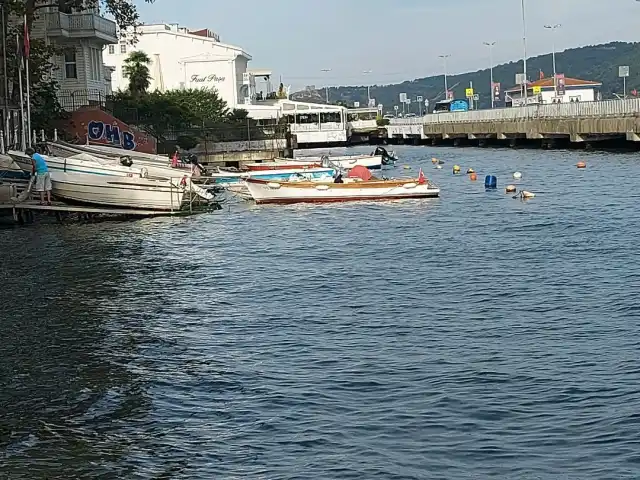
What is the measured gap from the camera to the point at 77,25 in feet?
193

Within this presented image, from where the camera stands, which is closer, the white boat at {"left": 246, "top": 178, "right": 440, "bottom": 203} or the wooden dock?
the wooden dock

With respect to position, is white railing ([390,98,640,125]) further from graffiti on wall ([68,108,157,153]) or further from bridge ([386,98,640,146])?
graffiti on wall ([68,108,157,153])

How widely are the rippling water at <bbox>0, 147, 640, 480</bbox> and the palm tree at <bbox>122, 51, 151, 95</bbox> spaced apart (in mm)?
66438

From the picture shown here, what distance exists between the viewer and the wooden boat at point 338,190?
135 ft

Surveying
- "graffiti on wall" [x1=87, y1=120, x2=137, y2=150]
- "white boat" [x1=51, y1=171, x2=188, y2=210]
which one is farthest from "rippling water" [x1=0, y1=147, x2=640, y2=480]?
"graffiti on wall" [x1=87, y1=120, x2=137, y2=150]

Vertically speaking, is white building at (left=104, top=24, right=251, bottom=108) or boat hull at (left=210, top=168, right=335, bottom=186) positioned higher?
white building at (left=104, top=24, right=251, bottom=108)

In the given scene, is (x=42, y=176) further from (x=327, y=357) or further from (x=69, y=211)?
(x=327, y=357)

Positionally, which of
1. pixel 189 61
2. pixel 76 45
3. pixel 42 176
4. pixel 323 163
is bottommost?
pixel 323 163

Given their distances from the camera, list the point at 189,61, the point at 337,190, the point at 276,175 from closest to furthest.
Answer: the point at 337,190 < the point at 276,175 < the point at 189,61

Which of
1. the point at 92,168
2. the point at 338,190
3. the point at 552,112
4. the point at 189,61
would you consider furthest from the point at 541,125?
the point at 92,168

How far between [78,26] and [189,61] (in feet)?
182

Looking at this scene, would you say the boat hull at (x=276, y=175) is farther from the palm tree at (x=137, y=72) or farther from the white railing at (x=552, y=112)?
the palm tree at (x=137, y=72)

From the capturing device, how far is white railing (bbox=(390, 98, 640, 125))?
2628 inches

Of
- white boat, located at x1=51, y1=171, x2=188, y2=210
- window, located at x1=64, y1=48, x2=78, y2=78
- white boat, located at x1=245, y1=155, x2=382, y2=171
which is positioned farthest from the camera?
window, located at x1=64, y1=48, x2=78, y2=78
